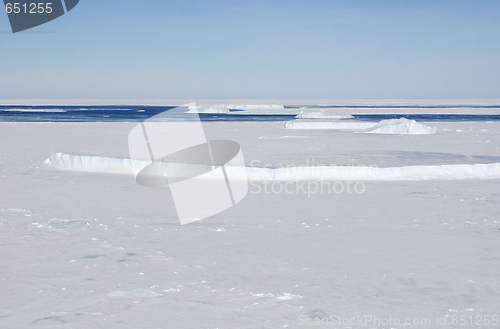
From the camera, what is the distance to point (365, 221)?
4.83m

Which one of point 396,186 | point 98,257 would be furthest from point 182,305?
point 396,186

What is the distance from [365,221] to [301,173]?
2942 mm

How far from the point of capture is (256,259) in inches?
143

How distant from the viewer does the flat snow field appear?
8.81 ft
